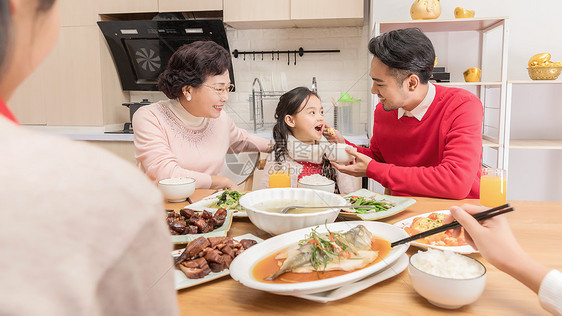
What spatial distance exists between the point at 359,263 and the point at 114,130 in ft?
10.1

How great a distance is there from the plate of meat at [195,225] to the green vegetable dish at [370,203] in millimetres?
349

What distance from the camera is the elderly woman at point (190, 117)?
6.02 feet

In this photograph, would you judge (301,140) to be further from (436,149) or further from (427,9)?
(427,9)

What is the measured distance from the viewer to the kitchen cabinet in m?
3.00

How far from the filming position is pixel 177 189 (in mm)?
1347

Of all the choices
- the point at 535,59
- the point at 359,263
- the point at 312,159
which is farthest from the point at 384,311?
the point at 535,59

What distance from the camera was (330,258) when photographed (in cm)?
73

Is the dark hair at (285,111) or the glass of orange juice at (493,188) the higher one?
the dark hair at (285,111)

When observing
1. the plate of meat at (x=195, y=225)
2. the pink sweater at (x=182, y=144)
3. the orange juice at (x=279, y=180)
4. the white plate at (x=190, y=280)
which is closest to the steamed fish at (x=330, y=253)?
the white plate at (x=190, y=280)

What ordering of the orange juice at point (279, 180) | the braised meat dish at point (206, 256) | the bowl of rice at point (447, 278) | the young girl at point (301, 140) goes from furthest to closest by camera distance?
the young girl at point (301, 140) < the orange juice at point (279, 180) < the braised meat dish at point (206, 256) < the bowl of rice at point (447, 278)

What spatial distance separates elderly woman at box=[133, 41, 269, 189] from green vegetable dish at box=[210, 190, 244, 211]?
1.51 feet

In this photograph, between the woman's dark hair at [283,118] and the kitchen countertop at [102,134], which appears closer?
the woman's dark hair at [283,118]

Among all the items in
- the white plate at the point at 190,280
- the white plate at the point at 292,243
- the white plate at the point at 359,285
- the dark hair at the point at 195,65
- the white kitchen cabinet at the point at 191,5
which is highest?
the white kitchen cabinet at the point at 191,5

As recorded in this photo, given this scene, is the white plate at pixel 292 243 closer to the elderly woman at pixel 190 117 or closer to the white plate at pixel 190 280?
the white plate at pixel 190 280
